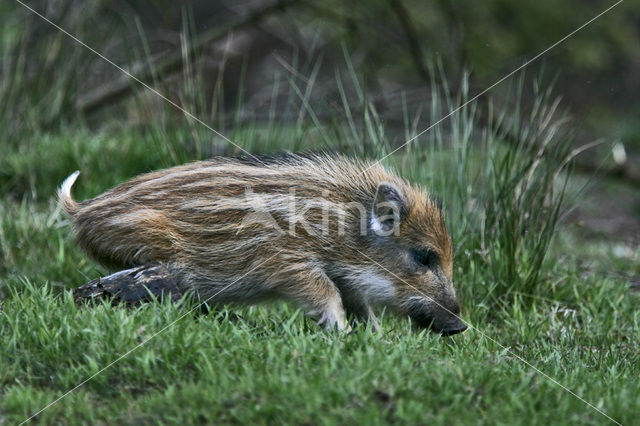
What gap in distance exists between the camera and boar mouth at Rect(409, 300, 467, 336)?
15.9 ft

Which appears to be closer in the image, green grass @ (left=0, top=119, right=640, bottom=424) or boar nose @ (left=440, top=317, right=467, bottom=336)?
green grass @ (left=0, top=119, right=640, bottom=424)

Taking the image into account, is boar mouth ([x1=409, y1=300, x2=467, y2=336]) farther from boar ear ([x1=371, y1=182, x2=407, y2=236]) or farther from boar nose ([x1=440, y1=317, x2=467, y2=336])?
boar ear ([x1=371, y1=182, x2=407, y2=236])

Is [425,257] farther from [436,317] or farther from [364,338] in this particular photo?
[364,338]

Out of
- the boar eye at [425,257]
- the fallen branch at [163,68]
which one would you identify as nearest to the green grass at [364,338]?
the boar eye at [425,257]

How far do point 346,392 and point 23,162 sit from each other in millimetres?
5266

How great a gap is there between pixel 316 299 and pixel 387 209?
2.39 ft

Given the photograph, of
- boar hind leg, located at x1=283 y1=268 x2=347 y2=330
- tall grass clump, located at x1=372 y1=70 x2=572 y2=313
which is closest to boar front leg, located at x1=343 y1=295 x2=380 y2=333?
boar hind leg, located at x1=283 y1=268 x2=347 y2=330

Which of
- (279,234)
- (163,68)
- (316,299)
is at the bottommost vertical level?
(316,299)

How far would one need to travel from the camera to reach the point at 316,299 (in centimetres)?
468

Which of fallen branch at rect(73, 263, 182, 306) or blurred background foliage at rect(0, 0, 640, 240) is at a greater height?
blurred background foliage at rect(0, 0, 640, 240)

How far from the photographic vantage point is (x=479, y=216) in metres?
6.17

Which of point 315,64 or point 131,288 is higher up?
point 315,64

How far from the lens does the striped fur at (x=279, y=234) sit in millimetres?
4727

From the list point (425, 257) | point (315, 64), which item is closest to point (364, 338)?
point (425, 257)
